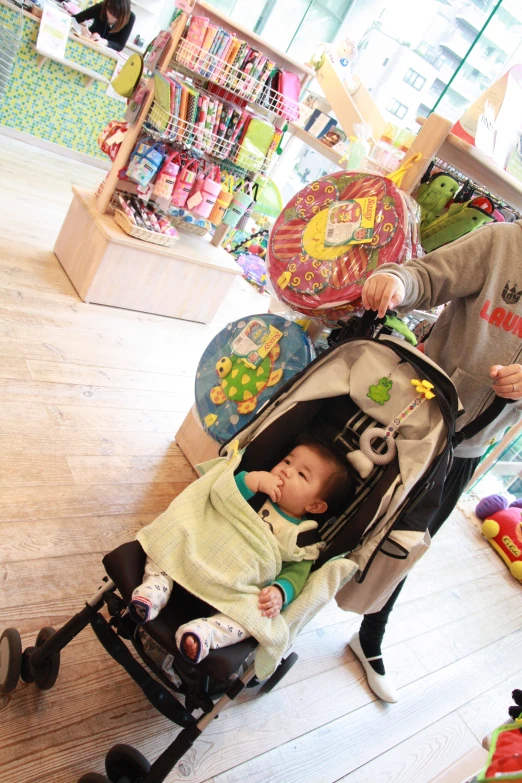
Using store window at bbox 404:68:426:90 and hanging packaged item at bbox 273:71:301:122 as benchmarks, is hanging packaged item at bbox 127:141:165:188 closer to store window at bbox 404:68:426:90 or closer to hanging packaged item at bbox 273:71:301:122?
hanging packaged item at bbox 273:71:301:122

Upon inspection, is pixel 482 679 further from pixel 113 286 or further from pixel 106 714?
pixel 113 286

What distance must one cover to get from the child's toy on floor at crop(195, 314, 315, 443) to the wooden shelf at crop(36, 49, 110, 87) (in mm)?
3973

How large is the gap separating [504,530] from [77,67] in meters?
4.95

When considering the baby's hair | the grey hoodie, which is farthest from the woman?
the baby's hair

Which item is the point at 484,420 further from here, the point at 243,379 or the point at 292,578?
the point at 243,379

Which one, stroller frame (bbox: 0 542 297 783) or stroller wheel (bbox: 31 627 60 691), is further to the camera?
stroller wheel (bbox: 31 627 60 691)

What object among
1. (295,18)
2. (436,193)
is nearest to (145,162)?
(436,193)

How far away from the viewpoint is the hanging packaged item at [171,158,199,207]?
302cm

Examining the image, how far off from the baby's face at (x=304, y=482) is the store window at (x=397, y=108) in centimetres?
399

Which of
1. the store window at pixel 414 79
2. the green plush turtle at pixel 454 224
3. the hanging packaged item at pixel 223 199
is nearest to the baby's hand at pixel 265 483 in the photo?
the green plush turtle at pixel 454 224

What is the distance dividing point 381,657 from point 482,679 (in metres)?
0.67

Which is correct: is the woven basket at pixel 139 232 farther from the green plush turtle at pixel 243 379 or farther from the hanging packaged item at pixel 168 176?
Result: the green plush turtle at pixel 243 379

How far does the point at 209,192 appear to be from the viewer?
3.12 metres

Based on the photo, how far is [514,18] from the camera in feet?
6.45
